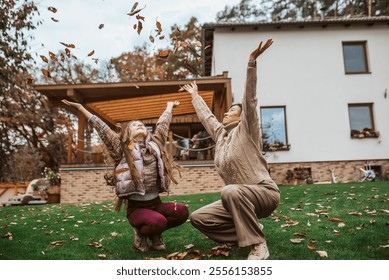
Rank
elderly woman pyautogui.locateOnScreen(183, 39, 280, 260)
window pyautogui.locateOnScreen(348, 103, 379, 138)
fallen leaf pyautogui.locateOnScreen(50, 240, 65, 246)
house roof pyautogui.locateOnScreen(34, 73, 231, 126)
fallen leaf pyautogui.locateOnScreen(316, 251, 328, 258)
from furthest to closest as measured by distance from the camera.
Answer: window pyautogui.locateOnScreen(348, 103, 379, 138) → house roof pyautogui.locateOnScreen(34, 73, 231, 126) → fallen leaf pyautogui.locateOnScreen(50, 240, 65, 246) → fallen leaf pyautogui.locateOnScreen(316, 251, 328, 258) → elderly woman pyautogui.locateOnScreen(183, 39, 280, 260)

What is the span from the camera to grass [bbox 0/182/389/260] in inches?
108

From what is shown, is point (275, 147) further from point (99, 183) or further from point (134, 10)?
point (134, 10)

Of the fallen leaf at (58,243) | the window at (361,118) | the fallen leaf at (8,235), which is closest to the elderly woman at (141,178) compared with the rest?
the fallen leaf at (58,243)

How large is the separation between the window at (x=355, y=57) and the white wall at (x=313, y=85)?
7.8 inches

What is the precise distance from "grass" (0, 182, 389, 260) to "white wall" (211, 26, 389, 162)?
549 centimetres

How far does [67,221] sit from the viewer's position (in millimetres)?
4746

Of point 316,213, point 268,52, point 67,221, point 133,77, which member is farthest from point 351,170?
point 133,77

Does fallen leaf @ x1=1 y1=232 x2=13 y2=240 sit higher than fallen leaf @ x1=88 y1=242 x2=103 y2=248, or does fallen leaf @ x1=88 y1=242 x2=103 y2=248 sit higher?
fallen leaf @ x1=1 y1=232 x2=13 y2=240

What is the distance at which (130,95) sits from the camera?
31.5 feet

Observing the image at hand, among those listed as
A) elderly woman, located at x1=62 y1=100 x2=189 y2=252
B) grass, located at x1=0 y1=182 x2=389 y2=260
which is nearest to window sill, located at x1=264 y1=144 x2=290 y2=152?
grass, located at x1=0 y1=182 x2=389 y2=260

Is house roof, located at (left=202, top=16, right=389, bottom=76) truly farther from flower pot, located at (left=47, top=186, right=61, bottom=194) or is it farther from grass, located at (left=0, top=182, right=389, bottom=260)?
grass, located at (left=0, top=182, right=389, bottom=260)

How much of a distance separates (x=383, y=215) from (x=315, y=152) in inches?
268
